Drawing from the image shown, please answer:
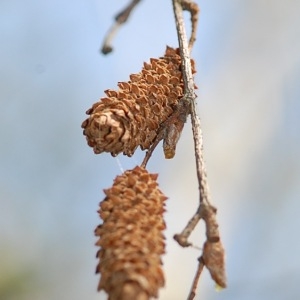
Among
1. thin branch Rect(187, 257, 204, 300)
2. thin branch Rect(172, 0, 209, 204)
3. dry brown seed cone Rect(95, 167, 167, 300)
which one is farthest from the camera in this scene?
thin branch Rect(172, 0, 209, 204)

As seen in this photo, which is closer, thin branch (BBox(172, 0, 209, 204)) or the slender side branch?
the slender side branch

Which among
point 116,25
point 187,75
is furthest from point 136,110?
point 116,25

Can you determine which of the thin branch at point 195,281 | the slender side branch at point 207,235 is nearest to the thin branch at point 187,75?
the slender side branch at point 207,235

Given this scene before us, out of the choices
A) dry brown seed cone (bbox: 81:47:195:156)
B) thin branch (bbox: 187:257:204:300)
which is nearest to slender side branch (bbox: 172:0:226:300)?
thin branch (bbox: 187:257:204:300)

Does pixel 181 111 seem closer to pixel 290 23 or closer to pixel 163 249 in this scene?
pixel 163 249

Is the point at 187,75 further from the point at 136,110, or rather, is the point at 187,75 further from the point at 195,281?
the point at 195,281

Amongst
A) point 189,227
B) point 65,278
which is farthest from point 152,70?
point 65,278

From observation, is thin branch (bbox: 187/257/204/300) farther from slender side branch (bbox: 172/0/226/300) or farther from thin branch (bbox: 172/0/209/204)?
thin branch (bbox: 172/0/209/204)
